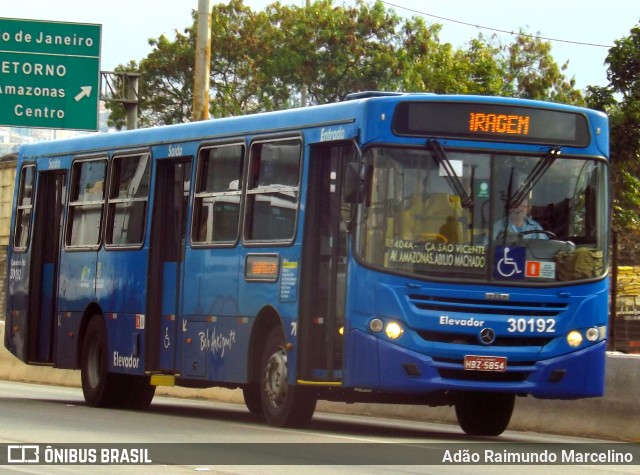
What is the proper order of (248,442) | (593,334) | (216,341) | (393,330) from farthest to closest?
1. (216,341)
2. (593,334)
3. (393,330)
4. (248,442)

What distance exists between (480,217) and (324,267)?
1.61 meters

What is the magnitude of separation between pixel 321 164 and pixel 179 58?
5435cm

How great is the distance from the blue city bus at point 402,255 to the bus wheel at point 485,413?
0.08 ft

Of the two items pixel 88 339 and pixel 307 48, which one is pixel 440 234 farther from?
pixel 307 48

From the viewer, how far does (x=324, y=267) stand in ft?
49.2

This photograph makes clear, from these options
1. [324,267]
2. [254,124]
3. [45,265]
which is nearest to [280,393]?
[324,267]

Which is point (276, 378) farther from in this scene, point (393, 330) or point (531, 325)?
point (531, 325)

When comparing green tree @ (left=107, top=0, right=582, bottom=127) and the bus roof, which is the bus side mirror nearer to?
the bus roof

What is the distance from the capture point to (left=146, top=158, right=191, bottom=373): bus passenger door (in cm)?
1783

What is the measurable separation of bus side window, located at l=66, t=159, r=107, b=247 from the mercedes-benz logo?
6.86 metres

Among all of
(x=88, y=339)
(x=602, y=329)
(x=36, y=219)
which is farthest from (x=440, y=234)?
(x=36, y=219)

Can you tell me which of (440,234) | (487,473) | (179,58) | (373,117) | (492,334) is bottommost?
(487,473)

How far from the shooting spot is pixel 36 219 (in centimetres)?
2106

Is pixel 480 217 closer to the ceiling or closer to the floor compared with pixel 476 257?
closer to the ceiling
